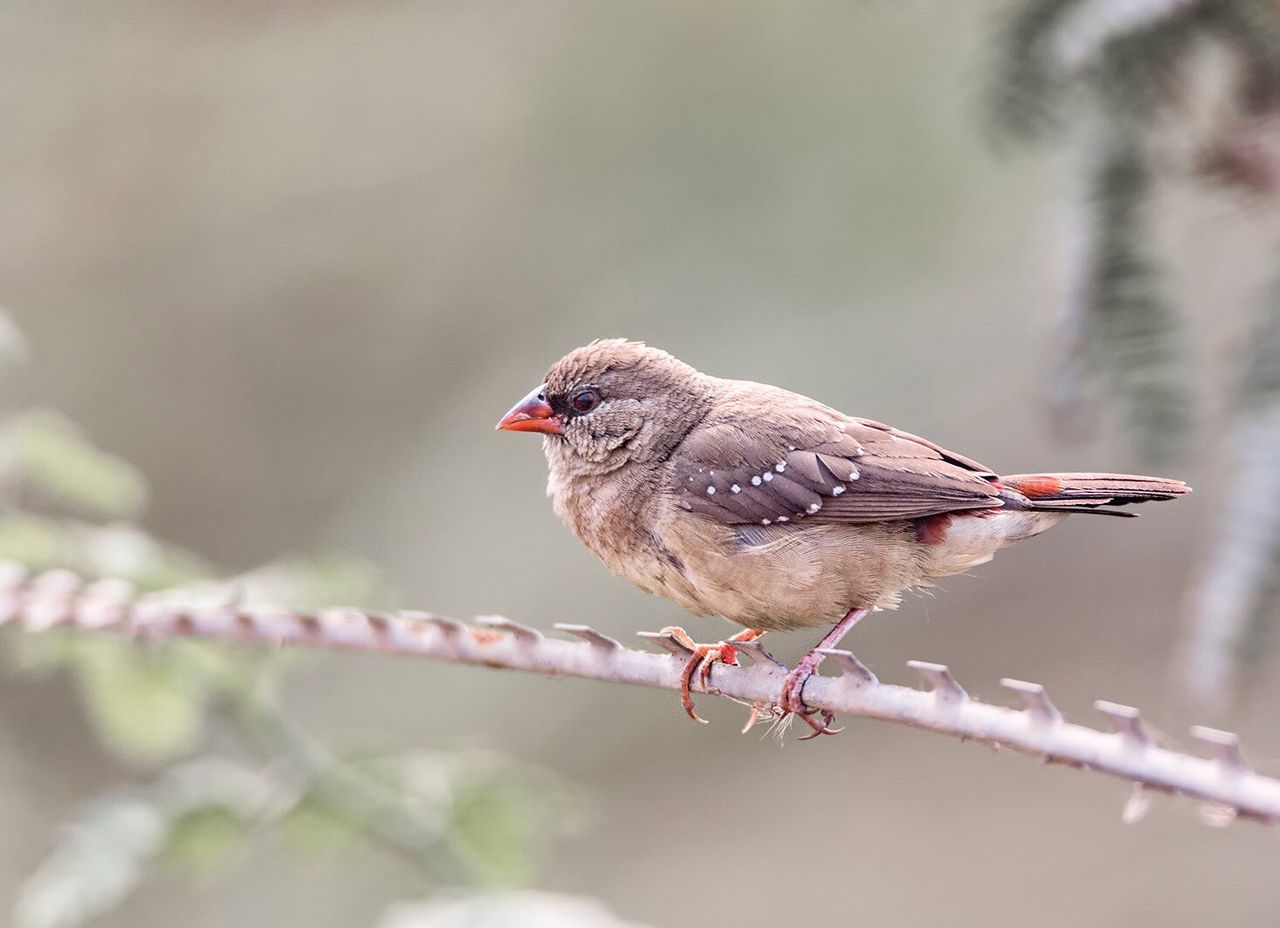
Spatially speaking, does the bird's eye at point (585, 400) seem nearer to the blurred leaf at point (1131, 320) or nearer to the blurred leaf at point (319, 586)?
the blurred leaf at point (319, 586)

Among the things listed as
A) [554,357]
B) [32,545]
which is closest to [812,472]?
[32,545]

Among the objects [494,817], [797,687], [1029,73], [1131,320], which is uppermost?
[1029,73]

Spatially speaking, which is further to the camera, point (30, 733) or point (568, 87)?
point (568, 87)

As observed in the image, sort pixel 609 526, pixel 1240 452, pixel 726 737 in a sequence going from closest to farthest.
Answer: pixel 1240 452 → pixel 609 526 → pixel 726 737

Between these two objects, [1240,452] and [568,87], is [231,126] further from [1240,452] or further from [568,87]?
[1240,452]

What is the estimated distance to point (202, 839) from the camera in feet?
8.27

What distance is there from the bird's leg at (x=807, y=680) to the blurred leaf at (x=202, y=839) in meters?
1.13

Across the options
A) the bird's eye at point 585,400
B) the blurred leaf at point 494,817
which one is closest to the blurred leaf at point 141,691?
the blurred leaf at point 494,817

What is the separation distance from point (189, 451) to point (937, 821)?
14.2ft

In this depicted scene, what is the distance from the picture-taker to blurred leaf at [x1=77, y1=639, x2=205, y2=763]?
2.61 metres

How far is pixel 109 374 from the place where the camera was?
23.7ft

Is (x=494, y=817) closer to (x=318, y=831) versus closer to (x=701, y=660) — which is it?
(x=318, y=831)

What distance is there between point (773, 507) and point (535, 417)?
1.89ft

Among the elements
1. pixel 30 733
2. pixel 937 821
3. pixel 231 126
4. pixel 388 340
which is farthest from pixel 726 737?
pixel 231 126
